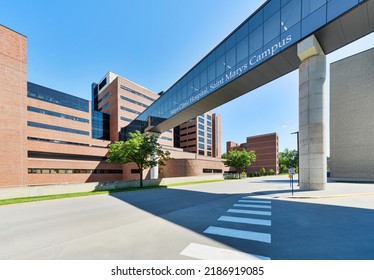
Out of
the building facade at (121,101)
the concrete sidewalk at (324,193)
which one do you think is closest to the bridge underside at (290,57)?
the concrete sidewalk at (324,193)

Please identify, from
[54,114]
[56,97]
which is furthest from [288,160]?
[56,97]

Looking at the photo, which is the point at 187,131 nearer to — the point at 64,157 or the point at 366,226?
the point at 64,157

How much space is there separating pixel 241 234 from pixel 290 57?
1574 cm

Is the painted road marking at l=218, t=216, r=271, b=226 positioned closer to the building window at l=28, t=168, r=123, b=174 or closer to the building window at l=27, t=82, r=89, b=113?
the building window at l=28, t=168, r=123, b=174

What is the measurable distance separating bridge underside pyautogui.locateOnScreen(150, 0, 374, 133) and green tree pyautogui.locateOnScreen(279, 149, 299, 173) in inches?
3209

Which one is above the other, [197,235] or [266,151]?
[197,235]

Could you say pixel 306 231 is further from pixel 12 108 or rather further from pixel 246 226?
pixel 12 108

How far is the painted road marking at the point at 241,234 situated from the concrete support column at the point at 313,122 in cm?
1209

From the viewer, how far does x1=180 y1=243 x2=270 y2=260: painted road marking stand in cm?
433

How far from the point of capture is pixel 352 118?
101 ft

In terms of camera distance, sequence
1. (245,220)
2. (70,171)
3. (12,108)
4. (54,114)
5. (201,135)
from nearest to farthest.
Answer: (245,220) < (12,108) < (70,171) < (54,114) < (201,135)

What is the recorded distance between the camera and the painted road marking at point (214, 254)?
171 inches

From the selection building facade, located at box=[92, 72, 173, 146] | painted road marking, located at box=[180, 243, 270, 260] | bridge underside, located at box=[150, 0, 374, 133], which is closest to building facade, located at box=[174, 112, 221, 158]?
Result: building facade, located at box=[92, 72, 173, 146]

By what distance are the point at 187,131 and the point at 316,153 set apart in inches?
2726
